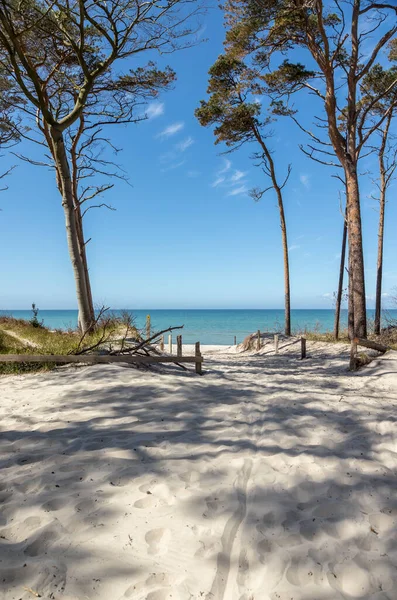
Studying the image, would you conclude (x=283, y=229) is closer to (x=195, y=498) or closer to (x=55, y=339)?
(x=55, y=339)

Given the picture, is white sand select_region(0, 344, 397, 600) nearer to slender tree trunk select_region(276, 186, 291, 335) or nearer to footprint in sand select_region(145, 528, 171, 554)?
footprint in sand select_region(145, 528, 171, 554)

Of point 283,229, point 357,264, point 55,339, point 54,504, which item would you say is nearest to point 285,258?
point 283,229

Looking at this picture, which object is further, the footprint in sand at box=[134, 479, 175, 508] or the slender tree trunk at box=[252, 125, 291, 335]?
the slender tree trunk at box=[252, 125, 291, 335]

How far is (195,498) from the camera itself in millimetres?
2930

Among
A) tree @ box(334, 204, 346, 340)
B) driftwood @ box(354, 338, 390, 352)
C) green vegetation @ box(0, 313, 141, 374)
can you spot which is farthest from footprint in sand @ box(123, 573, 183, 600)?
tree @ box(334, 204, 346, 340)

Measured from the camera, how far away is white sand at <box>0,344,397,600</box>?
84.7 inches

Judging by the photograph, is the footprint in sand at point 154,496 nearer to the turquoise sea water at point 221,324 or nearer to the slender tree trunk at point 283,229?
the turquoise sea water at point 221,324

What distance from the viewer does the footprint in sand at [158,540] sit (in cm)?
237

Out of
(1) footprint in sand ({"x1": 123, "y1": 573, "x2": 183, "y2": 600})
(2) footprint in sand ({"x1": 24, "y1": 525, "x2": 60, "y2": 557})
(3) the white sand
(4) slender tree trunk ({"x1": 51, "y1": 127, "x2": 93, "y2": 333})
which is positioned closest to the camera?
(1) footprint in sand ({"x1": 123, "y1": 573, "x2": 183, "y2": 600})

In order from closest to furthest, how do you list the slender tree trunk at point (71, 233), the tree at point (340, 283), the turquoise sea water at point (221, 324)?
the slender tree trunk at point (71, 233), the tree at point (340, 283), the turquoise sea water at point (221, 324)

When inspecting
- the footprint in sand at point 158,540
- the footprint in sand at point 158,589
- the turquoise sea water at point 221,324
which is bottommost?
the turquoise sea water at point 221,324

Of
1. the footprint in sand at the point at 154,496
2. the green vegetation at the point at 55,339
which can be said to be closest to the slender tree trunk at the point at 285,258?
the green vegetation at the point at 55,339

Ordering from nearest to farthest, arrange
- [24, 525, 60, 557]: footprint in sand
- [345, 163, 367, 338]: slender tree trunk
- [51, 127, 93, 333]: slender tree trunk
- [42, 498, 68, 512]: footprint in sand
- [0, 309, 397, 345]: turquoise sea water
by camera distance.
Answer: [24, 525, 60, 557]: footprint in sand < [42, 498, 68, 512]: footprint in sand < [51, 127, 93, 333]: slender tree trunk < [345, 163, 367, 338]: slender tree trunk < [0, 309, 397, 345]: turquoise sea water

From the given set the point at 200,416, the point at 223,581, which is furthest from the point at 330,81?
the point at 223,581
